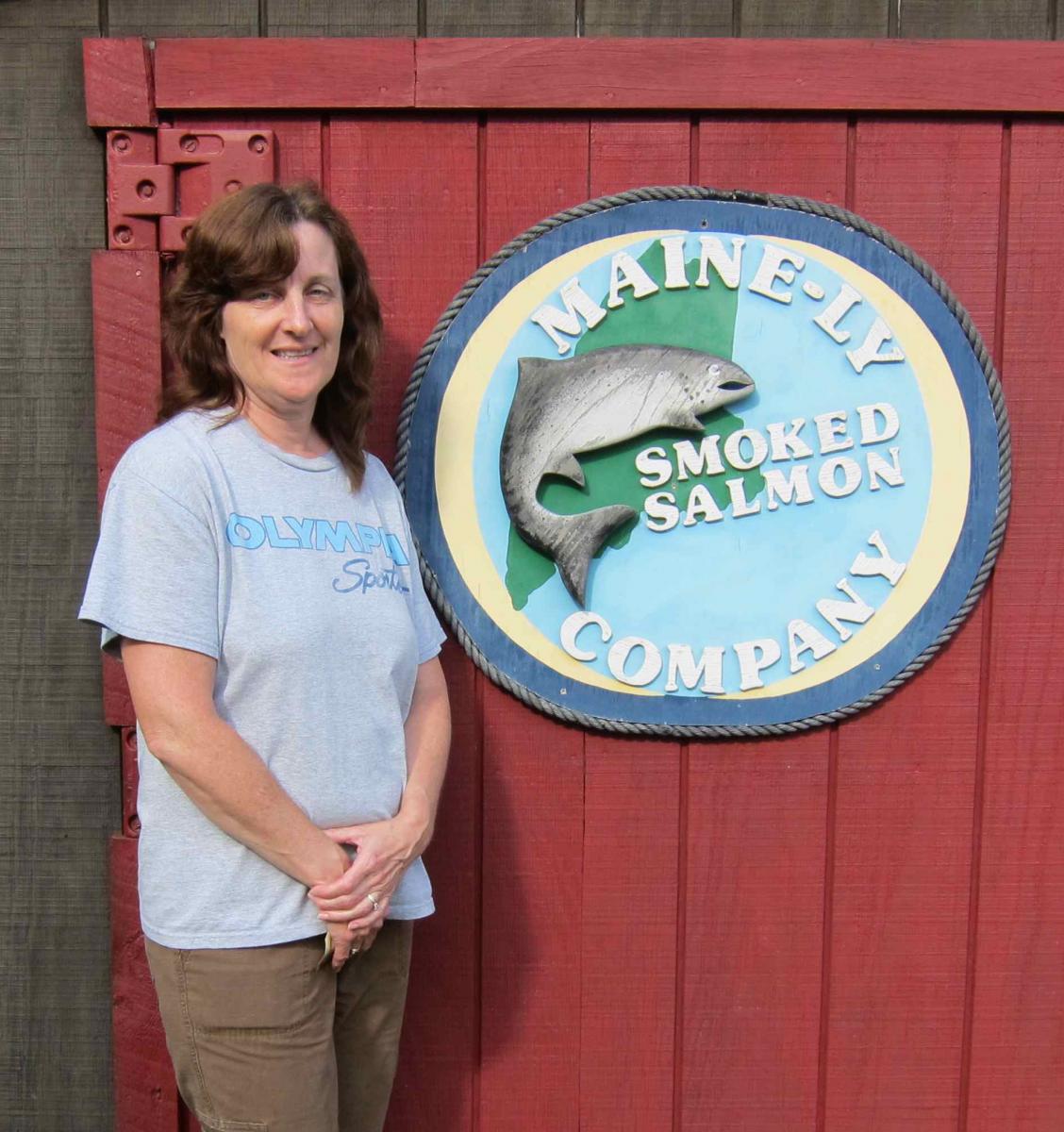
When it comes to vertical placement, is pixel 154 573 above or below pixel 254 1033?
above

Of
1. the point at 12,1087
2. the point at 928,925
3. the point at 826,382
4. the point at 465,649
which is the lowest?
the point at 12,1087

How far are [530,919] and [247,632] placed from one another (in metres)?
0.75

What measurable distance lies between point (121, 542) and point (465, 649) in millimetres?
597

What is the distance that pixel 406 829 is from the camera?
1372mm

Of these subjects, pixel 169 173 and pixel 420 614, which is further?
pixel 169 173

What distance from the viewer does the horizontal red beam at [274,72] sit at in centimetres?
162

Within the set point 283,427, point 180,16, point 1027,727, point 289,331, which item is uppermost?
point 180,16

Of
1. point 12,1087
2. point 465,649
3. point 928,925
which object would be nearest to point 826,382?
point 465,649

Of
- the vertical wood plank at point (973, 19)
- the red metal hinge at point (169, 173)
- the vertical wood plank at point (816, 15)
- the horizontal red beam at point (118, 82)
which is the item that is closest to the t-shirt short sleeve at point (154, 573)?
the red metal hinge at point (169, 173)

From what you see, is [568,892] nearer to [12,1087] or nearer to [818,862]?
[818,862]

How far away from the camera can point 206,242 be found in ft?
4.36

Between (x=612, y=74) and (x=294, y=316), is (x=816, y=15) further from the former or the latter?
(x=294, y=316)

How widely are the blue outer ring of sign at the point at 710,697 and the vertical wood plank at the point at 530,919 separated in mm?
83

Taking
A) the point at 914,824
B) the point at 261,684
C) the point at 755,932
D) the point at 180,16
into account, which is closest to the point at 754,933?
the point at 755,932
